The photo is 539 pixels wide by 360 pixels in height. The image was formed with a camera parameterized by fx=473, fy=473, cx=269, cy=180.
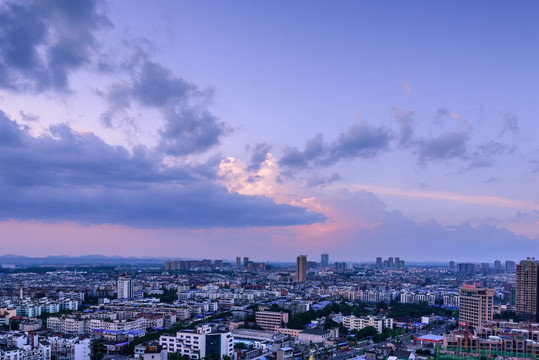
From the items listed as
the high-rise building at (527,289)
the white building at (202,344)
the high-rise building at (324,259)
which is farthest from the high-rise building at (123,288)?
the high-rise building at (324,259)

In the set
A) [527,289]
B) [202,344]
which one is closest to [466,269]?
[527,289]

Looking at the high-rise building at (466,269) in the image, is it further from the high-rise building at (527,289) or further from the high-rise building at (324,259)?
the high-rise building at (527,289)

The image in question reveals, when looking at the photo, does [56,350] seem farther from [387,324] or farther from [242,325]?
[387,324]

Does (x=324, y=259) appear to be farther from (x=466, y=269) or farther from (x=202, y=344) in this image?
(x=202, y=344)

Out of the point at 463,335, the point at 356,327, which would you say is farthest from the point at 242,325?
the point at 463,335

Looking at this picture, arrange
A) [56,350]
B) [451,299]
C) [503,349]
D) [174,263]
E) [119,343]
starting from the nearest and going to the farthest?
[503,349] < [56,350] < [119,343] < [451,299] < [174,263]

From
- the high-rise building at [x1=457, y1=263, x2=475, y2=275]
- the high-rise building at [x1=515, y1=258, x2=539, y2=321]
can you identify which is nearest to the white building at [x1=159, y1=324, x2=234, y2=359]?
the high-rise building at [x1=515, y1=258, x2=539, y2=321]
